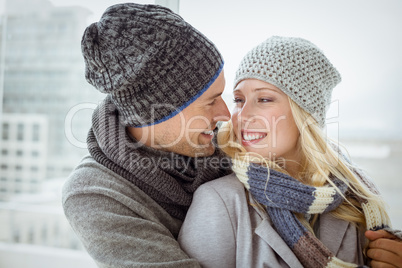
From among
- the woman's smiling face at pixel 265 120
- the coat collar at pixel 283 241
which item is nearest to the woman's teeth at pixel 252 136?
the woman's smiling face at pixel 265 120

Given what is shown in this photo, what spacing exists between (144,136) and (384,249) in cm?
106

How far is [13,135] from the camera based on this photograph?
7.66 ft

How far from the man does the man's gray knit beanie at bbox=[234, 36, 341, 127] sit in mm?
165

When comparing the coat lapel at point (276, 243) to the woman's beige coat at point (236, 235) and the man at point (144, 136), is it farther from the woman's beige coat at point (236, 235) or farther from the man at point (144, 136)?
the man at point (144, 136)

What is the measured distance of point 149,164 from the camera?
1.28 meters

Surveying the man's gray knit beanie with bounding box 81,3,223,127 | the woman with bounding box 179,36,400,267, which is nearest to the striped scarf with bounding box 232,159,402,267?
the woman with bounding box 179,36,400,267

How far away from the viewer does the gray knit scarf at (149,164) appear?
1261 millimetres

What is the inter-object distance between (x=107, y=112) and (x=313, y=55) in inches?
37.2

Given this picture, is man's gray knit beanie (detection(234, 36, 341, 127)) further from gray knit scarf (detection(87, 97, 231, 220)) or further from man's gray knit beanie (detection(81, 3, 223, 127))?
gray knit scarf (detection(87, 97, 231, 220))

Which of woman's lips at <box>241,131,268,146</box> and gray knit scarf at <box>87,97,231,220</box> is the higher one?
woman's lips at <box>241,131,268,146</box>

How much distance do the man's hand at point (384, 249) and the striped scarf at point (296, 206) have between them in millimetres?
→ 41

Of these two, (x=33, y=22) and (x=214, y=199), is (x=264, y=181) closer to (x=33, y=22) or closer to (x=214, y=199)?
(x=214, y=199)

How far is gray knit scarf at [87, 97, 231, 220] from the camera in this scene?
4.14 feet

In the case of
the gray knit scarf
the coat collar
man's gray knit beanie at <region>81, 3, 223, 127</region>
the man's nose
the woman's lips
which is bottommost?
the coat collar
